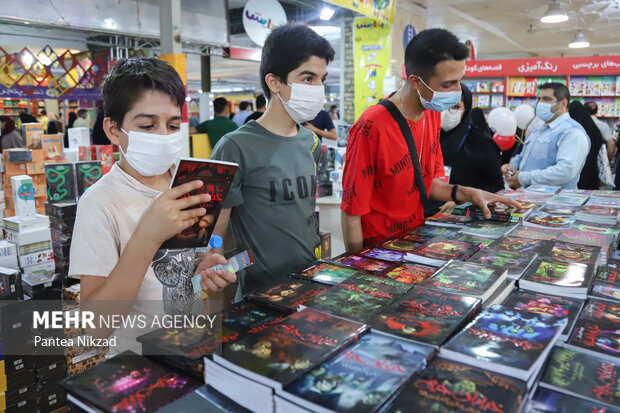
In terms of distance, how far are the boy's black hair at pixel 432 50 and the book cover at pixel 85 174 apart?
2446 mm

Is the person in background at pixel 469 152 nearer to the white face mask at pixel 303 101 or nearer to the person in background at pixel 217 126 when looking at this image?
the white face mask at pixel 303 101

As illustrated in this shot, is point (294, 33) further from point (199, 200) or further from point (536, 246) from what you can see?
point (536, 246)

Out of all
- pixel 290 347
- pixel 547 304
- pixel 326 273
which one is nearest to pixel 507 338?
pixel 547 304

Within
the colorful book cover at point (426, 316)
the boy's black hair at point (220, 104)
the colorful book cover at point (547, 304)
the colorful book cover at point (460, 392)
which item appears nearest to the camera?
the colorful book cover at point (460, 392)

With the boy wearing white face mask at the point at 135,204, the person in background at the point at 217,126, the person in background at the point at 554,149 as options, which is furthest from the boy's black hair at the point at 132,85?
the person in background at the point at 217,126

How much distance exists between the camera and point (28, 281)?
267cm

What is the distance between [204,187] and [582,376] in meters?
0.88

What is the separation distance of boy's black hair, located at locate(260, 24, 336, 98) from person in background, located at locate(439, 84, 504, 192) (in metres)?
1.72

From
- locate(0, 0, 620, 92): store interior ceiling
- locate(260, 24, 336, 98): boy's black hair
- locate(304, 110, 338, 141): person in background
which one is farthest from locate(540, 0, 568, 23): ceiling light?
locate(260, 24, 336, 98): boy's black hair

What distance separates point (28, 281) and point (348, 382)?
257cm

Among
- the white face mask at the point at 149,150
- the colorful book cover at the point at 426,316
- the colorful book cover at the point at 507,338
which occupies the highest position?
the white face mask at the point at 149,150

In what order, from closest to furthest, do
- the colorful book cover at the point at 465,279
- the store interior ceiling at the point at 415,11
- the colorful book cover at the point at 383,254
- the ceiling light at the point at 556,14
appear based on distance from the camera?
1. the colorful book cover at the point at 465,279
2. the colorful book cover at the point at 383,254
3. the store interior ceiling at the point at 415,11
4. the ceiling light at the point at 556,14

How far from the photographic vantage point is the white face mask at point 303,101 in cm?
171

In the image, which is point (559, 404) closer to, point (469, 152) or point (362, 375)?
point (362, 375)
